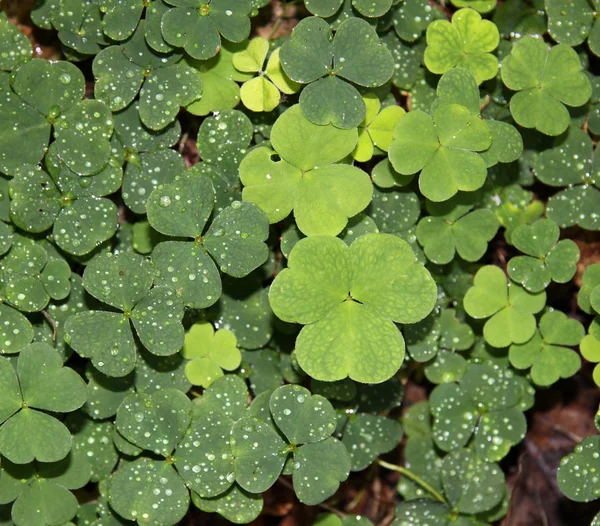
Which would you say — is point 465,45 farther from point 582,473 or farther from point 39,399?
point 39,399

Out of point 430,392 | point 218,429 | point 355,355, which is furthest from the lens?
point 430,392

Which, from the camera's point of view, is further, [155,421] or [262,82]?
[262,82]

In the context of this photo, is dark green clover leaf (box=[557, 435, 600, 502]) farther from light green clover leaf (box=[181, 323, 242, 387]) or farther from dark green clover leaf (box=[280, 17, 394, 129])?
dark green clover leaf (box=[280, 17, 394, 129])

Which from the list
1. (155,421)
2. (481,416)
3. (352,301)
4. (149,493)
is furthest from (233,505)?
(481,416)

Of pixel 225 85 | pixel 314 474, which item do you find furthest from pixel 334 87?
pixel 314 474

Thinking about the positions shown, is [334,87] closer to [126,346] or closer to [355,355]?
[355,355]
